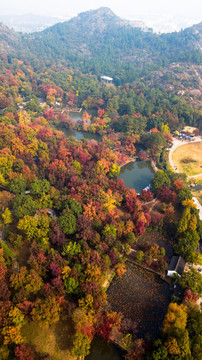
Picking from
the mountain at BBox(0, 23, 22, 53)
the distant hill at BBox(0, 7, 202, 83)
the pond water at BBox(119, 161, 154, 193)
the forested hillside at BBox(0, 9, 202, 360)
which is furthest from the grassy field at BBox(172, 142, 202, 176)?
the mountain at BBox(0, 23, 22, 53)

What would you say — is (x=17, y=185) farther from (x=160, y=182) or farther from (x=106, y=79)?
(x=106, y=79)

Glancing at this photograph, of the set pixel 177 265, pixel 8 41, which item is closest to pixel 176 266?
pixel 177 265

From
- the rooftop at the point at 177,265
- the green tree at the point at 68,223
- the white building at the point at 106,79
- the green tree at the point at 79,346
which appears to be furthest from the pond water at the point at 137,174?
the white building at the point at 106,79

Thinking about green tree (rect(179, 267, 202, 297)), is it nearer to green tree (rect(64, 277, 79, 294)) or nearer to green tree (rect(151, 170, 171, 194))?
green tree (rect(64, 277, 79, 294))

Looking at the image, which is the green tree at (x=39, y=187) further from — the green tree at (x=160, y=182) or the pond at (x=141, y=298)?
the green tree at (x=160, y=182)

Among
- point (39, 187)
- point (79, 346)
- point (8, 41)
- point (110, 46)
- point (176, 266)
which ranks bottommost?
point (79, 346)

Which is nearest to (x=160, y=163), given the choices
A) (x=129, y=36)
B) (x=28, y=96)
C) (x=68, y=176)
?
(x=68, y=176)
